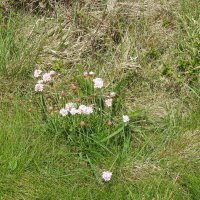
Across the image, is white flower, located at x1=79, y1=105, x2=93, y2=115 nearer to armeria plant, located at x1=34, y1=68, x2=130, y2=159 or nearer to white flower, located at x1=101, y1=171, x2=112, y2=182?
armeria plant, located at x1=34, y1=68, x2=130, y2=159

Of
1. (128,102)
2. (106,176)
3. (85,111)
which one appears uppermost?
(85,111)

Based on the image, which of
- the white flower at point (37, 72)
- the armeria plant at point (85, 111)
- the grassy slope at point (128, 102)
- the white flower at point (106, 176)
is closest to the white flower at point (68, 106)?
the armeria plant at point (85, 111)

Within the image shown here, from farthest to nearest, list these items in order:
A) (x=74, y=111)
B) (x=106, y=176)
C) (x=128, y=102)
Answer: (x=128, y=102), (x=74, y=111), (x=106, y=176)

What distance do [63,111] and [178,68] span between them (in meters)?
0.95

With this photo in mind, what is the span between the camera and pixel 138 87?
10.5ft

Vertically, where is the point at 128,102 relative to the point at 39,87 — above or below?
below

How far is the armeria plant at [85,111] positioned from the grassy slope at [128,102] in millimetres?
85

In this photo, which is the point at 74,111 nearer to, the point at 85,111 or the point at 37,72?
the point at 85,111

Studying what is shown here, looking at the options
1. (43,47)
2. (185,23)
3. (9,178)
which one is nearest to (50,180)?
(9,178)

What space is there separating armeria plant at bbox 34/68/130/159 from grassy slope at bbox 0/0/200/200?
0.09 m

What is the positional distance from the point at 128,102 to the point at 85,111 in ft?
1.41

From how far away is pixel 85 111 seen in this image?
2805mm

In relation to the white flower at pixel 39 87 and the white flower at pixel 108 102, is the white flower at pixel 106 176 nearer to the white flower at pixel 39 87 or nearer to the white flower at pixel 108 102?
Result: the white flower at pixel 108 102

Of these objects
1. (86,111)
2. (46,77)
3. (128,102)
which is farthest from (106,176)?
(46,77)
